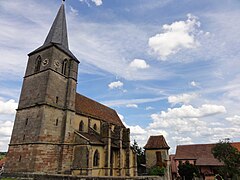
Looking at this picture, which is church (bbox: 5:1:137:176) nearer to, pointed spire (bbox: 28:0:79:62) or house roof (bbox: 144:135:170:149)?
pointed spire (bbox: 28:0:79:62)

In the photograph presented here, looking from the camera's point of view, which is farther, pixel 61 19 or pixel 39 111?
pixel 61 19

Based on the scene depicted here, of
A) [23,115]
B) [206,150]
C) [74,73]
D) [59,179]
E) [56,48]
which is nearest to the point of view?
[59,179]

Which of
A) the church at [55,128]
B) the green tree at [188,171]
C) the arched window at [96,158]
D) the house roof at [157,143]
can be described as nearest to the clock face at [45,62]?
the church at [55,128]

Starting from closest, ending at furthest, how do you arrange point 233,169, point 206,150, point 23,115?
point 23,115 < point 233,169 < point 206,150

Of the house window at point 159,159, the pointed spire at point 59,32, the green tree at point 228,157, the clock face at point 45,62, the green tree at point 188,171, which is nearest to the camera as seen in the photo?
the clock face at point 45,62

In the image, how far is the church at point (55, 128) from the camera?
750 inches

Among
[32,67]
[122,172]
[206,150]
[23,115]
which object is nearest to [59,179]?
[23,115]

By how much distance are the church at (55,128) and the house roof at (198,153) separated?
21662 mm

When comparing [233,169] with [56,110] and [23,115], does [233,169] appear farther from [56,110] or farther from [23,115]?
[23,115]

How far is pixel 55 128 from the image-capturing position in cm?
2061

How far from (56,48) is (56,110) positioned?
7.93 meters

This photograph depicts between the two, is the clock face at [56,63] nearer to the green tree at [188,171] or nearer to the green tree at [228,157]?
the green tree at [228,157]

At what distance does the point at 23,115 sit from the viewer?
824 inches

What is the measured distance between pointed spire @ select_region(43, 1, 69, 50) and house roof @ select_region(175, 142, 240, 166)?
35622 mm
